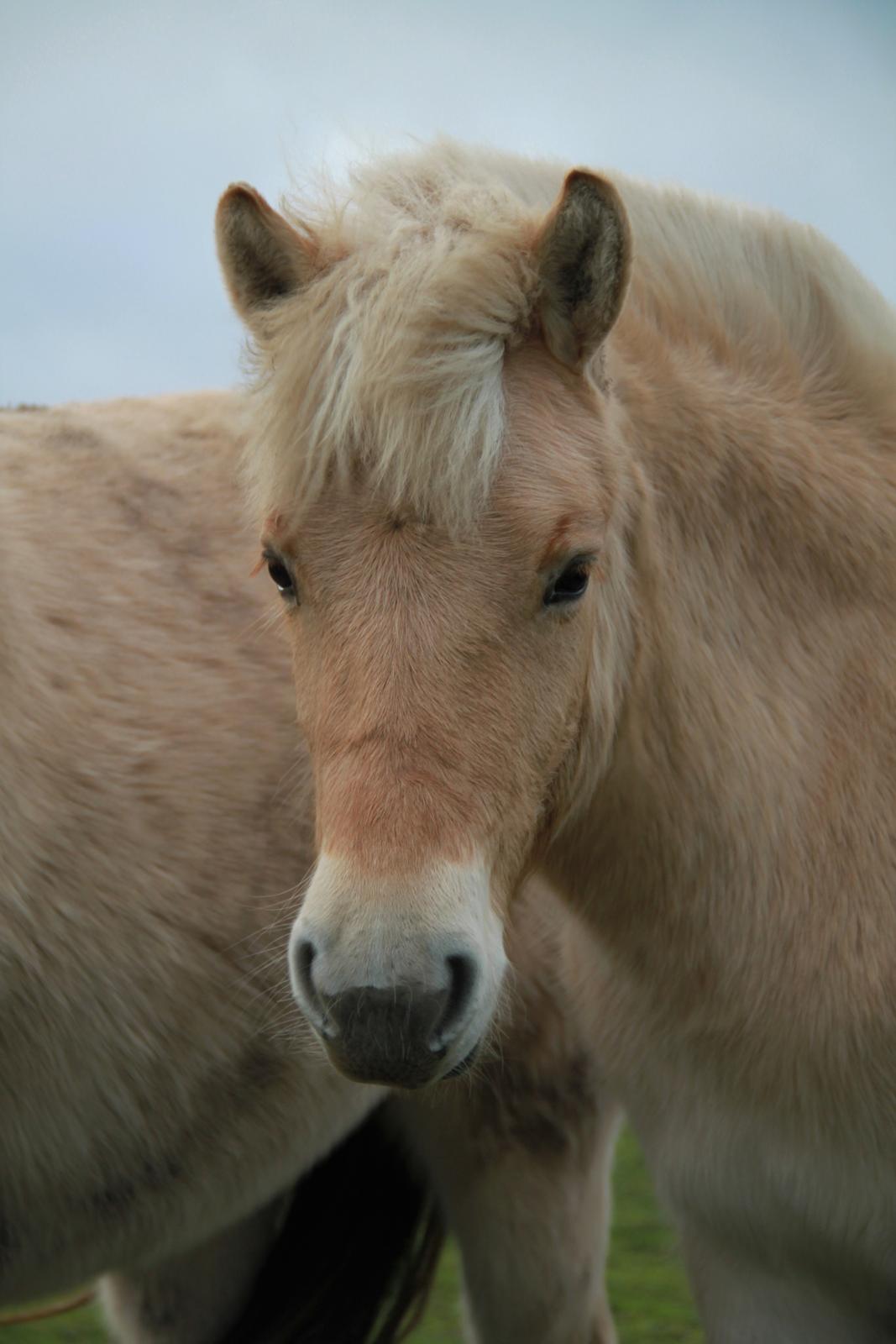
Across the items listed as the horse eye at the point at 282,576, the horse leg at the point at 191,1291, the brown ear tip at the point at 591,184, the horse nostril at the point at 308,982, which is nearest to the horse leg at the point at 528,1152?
the horse leg at the point at 191,1291

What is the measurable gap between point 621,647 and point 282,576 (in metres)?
0.67

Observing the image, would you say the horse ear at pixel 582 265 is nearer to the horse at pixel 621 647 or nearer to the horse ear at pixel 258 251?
the horse at pixel 621 647

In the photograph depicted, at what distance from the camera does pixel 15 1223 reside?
310 centimetres

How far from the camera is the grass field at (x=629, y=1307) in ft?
18.9

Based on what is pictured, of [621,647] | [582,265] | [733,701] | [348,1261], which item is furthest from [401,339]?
[348,1261]

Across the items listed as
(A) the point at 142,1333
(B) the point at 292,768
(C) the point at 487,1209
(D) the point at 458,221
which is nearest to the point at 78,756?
(B) the point at 292,768

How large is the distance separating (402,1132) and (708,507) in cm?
202

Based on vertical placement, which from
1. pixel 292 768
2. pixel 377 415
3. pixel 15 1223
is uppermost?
pixel 377 415

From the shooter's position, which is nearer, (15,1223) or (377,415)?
(377,415)

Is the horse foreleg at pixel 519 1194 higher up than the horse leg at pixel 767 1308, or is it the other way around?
the horse leg at pixel 767 1308

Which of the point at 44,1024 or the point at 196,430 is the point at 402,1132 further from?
the point at 196,430

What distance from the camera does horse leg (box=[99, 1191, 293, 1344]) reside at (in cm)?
419

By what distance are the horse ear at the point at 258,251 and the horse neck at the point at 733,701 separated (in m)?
0.68

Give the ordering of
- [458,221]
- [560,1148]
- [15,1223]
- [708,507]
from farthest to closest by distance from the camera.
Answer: [560,1148] → [15,1223] → [708,507] → [458,221]
